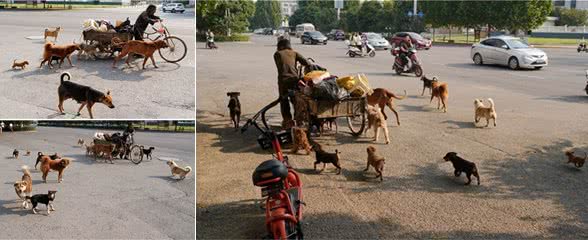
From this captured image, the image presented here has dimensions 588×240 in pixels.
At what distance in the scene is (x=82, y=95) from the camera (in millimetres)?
2840

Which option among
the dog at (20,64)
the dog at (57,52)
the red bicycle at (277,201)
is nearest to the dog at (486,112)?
the red bicycle at (277,201)

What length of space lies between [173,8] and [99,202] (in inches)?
164

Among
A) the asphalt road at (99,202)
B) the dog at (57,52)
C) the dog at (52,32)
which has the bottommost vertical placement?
the asphalt road at (99,202)

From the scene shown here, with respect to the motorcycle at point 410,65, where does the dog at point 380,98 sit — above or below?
below

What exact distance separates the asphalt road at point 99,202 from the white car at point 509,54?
56.7 feet

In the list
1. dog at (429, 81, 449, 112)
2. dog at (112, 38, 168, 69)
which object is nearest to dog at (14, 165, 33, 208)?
dog at (112, 38, 168, 69)

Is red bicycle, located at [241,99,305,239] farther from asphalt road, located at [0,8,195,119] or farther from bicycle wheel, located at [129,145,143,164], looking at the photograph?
bicycle wheel, located at [129,145,143,164]

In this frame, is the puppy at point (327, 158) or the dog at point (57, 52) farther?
the puppy at point (327, 158)

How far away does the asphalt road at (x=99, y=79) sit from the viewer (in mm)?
2734

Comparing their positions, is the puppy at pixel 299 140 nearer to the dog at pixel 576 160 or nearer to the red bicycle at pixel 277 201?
the dog at pixel 576 160

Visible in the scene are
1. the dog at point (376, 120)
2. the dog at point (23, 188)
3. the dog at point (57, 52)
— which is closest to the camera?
the dog at point (57, 52)

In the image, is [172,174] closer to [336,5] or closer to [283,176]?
[283,176]

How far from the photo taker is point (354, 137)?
9117mm

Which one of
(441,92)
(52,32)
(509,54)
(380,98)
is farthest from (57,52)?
(509,54)
